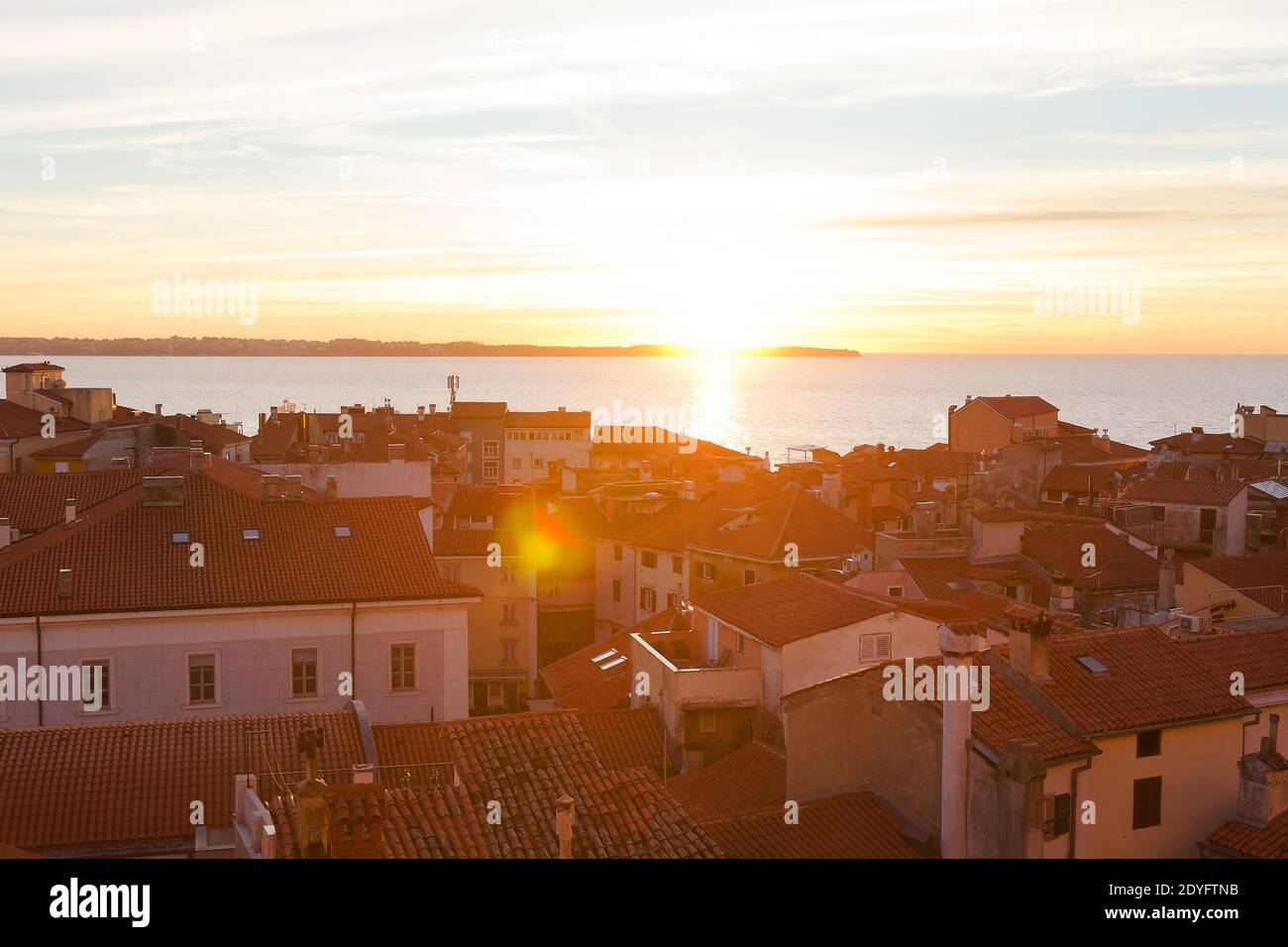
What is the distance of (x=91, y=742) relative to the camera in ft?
60.5

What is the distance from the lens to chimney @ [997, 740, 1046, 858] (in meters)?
16.4

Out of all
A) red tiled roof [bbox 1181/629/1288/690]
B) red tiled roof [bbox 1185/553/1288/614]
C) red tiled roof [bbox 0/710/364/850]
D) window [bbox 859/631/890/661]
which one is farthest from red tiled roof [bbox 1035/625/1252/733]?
red tiled roof [bbox 1185/553/1288/614]

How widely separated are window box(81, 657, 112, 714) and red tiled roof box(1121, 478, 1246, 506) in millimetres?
38164

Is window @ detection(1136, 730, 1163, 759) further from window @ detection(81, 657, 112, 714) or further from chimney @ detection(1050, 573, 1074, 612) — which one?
window @ detection(81, 657, 112, 714)

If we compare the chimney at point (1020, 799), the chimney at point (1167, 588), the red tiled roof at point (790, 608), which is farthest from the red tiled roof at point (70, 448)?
the chimney at point (1020, 799)

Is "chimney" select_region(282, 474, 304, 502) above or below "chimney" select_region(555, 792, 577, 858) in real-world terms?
above

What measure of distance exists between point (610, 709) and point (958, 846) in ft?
40.8

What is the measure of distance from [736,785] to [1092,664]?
21.8 feet

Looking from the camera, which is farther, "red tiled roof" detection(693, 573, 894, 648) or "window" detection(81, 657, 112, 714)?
"red tiled roof" detection(693, 573, 894, 648)

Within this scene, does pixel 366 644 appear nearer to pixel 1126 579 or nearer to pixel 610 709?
pixel 610 709

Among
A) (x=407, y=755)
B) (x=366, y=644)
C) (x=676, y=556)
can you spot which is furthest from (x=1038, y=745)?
(x=676, y=556)

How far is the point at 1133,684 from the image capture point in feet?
66.3

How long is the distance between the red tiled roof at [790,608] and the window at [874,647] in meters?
0.40

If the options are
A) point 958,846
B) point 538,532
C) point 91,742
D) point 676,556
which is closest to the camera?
point 958,846
